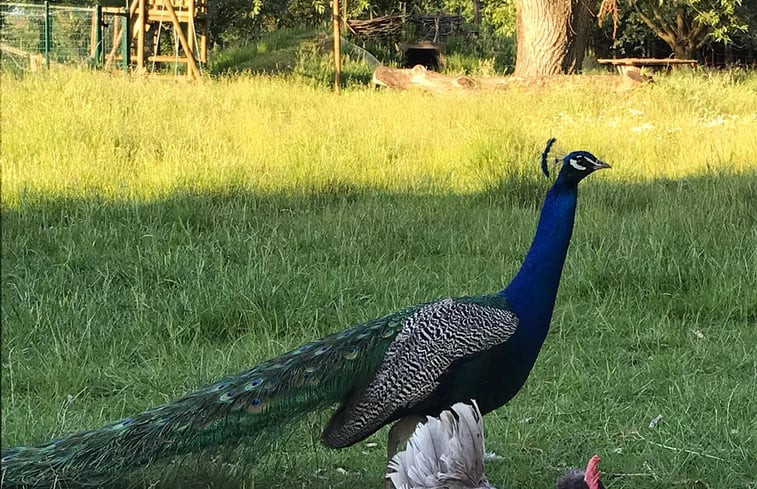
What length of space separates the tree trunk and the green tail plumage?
11709 millimetres

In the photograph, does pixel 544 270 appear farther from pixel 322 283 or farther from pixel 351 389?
pixel 322 283

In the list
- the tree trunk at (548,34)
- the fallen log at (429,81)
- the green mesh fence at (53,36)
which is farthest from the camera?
the green mesh fence at (53,36)

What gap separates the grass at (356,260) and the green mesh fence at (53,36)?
5269 millimetres

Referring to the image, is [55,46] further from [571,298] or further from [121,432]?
[121,432]

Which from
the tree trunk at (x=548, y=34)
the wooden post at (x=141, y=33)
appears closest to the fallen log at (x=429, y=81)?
the tree trunk at (x=548, y=34)

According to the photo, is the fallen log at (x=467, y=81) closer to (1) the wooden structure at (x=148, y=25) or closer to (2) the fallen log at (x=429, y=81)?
(2) the fallen log at (x=429, y=81)

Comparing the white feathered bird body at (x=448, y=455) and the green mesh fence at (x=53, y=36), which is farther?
the green mesh fence at (x=53, y=36)

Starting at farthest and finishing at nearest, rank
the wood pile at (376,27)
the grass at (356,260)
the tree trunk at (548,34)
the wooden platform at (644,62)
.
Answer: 1. the wood pile at (376,27)
2. the wooden platform at (644,62)
3. the tree trunk at (548,34)
4. the grass at (356,260)

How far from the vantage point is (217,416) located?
2.99m

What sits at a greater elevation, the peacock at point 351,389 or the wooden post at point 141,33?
the wooden post at point 141,33

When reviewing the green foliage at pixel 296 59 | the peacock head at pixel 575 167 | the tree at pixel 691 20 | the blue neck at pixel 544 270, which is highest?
the tree at pixel 691 20

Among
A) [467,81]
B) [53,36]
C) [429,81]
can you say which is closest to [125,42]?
[53,36]

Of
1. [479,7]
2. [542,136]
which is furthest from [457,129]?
[479,7]

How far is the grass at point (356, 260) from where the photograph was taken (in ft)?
12.6
